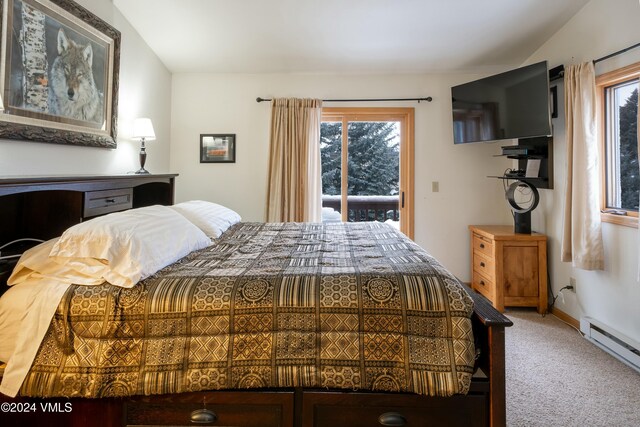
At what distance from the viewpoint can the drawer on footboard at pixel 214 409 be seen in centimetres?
124

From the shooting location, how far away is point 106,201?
2.09 metres

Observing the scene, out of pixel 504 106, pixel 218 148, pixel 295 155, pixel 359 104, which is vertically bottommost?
pixel 295 155

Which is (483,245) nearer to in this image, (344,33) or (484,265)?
(484,265)

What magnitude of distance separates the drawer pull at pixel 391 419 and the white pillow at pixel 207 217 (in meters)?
1.53

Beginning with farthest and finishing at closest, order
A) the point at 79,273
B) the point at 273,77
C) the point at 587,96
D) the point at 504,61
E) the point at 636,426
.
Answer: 1. the point at 273,77
2. the point at 504,61
3. the point at 587,96
4. the point at 636,426
5. the point at 79,273

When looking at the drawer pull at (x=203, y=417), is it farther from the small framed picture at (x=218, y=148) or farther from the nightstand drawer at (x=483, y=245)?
the small framed picture at (x=218, y=148)

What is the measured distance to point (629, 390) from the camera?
1937 mm

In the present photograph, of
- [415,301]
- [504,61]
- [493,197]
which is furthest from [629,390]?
[504,61]

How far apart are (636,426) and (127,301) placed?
8.02ft

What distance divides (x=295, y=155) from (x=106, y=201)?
2.09m

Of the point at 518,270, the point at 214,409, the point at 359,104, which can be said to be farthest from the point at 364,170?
the point at 214,409

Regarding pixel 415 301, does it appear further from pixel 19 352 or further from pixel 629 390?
pixel 629 390

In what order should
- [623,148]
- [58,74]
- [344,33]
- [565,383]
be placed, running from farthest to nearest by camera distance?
[344,33] → [623,148] → [58,74] → [565,383]

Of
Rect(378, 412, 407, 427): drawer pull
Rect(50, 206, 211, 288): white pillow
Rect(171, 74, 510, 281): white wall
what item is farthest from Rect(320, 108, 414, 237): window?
Rect(378, 412, 407, 427): drawer pull
